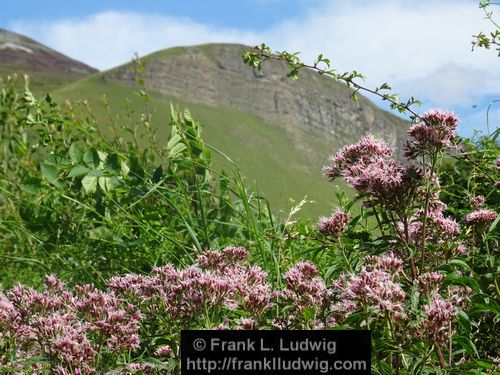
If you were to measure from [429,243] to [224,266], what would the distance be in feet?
3.49

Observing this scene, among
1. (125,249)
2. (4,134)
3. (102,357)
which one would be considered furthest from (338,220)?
(4,134)

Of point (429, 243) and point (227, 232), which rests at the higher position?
point (227, 232)

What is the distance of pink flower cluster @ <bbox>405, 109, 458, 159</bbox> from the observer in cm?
348

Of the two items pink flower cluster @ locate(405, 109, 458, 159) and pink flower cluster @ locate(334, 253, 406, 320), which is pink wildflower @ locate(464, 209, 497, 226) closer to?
pink flower cluster @ locate(405, 109, 458, 159)

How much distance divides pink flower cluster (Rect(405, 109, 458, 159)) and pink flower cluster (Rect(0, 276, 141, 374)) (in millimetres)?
1629

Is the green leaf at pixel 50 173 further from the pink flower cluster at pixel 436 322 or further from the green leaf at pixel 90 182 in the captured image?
the pink flower cluster at pixel 436 322

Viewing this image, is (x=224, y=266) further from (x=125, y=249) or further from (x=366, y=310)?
(x=125, y=249)

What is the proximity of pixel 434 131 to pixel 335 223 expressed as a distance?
0.67 m

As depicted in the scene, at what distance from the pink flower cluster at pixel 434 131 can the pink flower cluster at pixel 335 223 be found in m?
0.52

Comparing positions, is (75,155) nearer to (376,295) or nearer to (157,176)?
(157,176)

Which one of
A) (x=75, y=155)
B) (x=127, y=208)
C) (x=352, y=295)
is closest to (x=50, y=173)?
(x=75, y=155)

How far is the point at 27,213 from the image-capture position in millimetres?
6887

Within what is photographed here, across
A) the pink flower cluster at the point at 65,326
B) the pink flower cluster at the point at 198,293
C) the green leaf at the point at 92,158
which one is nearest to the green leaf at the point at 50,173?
the green leaf at the point at 92,158

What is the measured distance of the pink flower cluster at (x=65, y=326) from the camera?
116 inches
